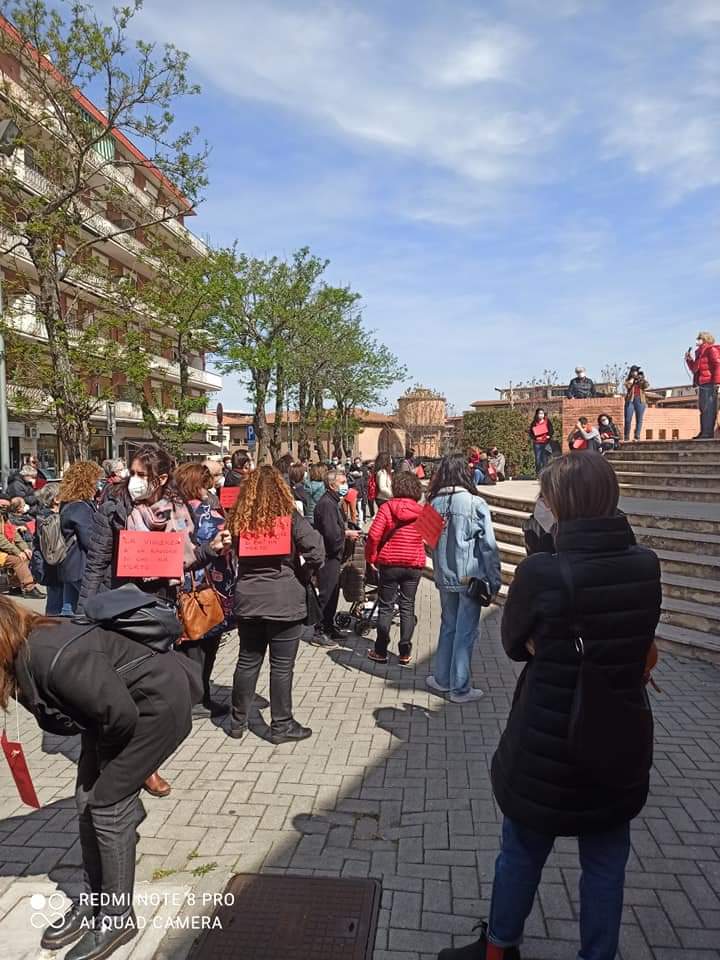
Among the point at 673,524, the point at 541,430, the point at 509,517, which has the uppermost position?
the point at 541,430

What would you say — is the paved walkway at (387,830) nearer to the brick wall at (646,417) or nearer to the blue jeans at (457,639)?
the blue jeans at (457,639)

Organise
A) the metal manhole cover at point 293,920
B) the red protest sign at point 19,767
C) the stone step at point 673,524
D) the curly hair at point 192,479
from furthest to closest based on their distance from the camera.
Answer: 1. the stone step at point 673,524
2. the curly hair at point 192,479
3. the metal manhole cover at point 293,920
4. the red protest sign at point 19,767

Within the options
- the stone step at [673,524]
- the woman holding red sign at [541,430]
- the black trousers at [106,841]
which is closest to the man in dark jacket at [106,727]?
the black trousers at [106,841]

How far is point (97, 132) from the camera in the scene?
13828 millimetres

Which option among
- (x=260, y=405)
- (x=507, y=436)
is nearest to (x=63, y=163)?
(x=260, y=405)

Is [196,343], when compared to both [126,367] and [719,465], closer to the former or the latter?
[126,367]

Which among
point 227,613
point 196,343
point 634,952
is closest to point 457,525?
point 227,613

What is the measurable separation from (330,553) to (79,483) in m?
2.74

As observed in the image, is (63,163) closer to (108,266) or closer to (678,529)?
(108,266)

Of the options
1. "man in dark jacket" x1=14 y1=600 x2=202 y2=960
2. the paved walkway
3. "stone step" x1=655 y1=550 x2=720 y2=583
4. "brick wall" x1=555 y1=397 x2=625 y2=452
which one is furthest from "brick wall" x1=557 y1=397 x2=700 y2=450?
"man in dark jacket" x1=14 y1=600 x2=202 y2=960

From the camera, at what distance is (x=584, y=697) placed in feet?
6.94

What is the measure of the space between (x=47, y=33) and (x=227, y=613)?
1351cm

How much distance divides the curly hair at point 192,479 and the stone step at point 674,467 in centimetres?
809

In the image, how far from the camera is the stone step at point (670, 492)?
1027 centimetres
